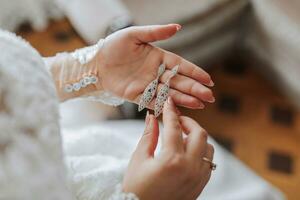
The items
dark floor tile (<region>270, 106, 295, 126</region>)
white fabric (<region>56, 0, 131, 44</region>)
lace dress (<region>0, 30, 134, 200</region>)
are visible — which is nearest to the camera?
lace dress (<region>0, 30, 134, 200</region>)

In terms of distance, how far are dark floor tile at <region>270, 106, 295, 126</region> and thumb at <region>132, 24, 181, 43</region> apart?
900 mm

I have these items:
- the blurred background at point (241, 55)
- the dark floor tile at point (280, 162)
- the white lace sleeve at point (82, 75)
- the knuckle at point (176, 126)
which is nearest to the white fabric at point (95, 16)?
the blurred background at point (241, 55)

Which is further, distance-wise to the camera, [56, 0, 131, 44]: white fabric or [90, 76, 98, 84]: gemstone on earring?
[56, 0, 131, 44]: white fabric

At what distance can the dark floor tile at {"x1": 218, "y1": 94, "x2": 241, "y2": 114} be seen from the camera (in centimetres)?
160

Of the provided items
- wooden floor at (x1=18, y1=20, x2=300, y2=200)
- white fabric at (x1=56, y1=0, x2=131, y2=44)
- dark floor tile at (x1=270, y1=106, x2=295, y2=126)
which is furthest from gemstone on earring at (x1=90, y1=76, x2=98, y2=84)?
dark floor tile at (x1=270, y1=106, x2=295, y2=126)

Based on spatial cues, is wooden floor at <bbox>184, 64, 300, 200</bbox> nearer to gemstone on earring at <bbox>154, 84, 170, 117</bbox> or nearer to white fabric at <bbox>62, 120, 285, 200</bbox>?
white fabric at <bbox>62, 120, 285, 200</bbox>

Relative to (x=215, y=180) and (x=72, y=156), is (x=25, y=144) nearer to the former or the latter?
(x=72, y=156)

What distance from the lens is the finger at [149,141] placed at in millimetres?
665

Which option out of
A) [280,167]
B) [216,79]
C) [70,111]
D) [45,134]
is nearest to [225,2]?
[216,79]

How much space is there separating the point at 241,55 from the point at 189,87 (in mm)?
979

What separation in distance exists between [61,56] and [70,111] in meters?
0.17

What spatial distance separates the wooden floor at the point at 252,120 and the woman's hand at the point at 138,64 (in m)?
0.57

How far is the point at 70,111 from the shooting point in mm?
1013

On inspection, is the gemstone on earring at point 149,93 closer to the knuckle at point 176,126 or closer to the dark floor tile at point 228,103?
the knuckle at point 176,126
